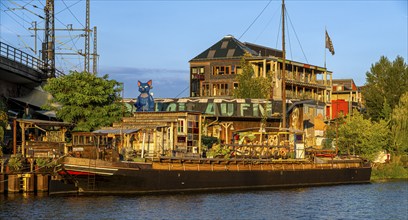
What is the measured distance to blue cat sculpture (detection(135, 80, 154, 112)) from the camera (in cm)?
7238

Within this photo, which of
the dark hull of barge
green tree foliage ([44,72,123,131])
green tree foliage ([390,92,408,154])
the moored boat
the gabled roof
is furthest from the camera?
the gabled roof

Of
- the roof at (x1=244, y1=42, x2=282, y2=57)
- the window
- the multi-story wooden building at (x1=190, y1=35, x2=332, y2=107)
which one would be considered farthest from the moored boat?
the roof at (x1=244, y1=42, x2=282, y2=57)

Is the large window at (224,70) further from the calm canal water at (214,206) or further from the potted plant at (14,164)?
the potted plant at (14,164)

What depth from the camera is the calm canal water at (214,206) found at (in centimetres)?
4172

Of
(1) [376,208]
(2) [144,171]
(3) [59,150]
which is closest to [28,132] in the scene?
(3) [59,150]

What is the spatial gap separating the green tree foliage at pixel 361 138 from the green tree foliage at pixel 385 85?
1667 cm

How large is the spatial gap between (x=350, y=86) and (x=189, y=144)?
76198mm

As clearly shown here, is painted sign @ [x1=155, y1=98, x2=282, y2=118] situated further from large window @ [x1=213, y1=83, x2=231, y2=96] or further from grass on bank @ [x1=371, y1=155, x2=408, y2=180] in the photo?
large window @ [x1=213, y1=83, x2=231, y2=96]

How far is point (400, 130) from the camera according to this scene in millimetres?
85312

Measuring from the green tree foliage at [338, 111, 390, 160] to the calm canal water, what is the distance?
24187 millimetres

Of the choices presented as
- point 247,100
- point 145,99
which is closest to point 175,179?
point 145,99

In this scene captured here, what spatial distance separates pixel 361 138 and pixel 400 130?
707 cm

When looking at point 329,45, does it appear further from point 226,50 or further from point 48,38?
point 48,38

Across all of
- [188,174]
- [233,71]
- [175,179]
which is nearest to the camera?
[175,179]
